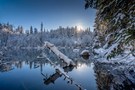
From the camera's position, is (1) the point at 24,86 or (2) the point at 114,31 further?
(1) the point at 24,86

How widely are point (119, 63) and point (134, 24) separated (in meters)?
18.3

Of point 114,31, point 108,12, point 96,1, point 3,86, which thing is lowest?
point 3,86

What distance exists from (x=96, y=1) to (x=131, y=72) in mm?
12260

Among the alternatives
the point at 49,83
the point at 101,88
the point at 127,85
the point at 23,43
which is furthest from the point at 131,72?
the point at 23,43

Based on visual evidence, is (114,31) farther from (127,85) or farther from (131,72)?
(131,72)

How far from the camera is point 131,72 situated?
1841cm

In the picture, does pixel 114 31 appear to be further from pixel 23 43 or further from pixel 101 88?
pixel 23 43

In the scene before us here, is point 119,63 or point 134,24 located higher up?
point 134,24

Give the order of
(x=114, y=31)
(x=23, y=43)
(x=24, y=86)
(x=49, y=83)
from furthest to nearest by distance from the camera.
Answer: (x=23, y=43)
(x=49, y=83)
(x=24, y=86)
(x=114, y=31)

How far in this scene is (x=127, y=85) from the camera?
13508 mm

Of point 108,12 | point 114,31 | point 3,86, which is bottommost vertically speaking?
point 3,86

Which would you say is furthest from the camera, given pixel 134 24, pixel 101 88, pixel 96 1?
pixel 101 88

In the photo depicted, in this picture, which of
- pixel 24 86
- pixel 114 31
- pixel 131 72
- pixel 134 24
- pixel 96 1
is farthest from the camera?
pixel 131 72

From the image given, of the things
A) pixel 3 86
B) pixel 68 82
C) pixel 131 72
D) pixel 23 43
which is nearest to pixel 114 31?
pixel 68 82
